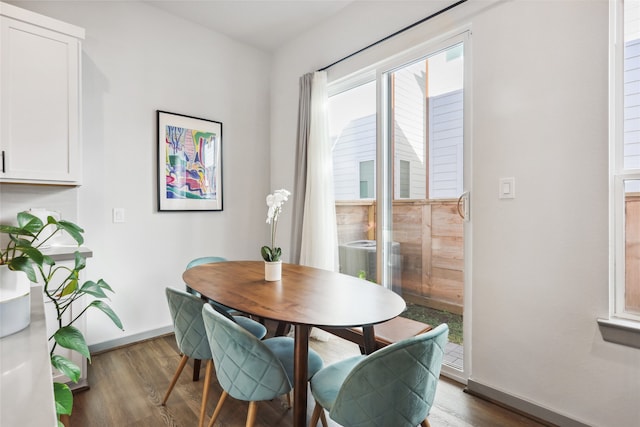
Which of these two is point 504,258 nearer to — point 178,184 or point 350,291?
point 350,291

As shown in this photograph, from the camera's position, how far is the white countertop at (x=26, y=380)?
1.42 ft

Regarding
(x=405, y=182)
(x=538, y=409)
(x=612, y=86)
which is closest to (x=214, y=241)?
(x=405, y=182)

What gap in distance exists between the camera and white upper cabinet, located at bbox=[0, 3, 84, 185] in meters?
1.92

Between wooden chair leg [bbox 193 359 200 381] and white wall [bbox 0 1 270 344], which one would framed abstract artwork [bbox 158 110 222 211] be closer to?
white wall [bbox 0 1 270 344]

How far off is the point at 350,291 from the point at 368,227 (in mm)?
1228

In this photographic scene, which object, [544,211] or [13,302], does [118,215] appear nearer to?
[13,302]

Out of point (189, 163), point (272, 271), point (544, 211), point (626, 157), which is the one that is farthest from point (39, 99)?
point (626, 157)

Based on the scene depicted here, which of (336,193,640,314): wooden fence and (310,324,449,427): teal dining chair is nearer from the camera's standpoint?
(310,324,449,427): teal dining chair

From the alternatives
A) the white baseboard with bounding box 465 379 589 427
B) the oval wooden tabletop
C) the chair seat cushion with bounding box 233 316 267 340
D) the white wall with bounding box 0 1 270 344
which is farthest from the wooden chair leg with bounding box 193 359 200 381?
the white baseboard with bounding box 465 379 589 427

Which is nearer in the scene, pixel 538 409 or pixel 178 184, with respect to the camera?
pixel 538 409

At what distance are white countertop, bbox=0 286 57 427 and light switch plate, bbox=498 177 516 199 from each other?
211 cm

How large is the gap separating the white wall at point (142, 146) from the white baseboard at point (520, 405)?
248 cm

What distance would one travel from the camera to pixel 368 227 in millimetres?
2828

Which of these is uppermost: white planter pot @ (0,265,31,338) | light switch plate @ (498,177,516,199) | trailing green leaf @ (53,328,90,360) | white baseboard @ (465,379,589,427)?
light switch plate @ (498,177,516,199)
